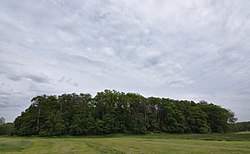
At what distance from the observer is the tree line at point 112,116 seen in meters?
94.7

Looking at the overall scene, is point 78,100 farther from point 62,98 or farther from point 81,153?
point 81,153

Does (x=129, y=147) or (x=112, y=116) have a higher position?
(x=112, y=116)

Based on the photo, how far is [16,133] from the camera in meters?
104

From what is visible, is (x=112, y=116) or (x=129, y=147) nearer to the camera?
(x=129, y=147)

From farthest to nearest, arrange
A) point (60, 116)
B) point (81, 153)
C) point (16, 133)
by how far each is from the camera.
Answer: point (16, 133) < point (60, 116) < point (81, 153)

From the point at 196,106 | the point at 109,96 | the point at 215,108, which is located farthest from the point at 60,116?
the point at 215,108

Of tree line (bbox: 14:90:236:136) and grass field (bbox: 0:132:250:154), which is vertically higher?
tree line (bbox: 14:90:236:136)

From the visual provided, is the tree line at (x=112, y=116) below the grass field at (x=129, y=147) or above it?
above

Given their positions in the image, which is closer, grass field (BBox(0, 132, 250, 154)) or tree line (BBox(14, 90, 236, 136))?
grass field (BBox(0, 132, 250, 154))

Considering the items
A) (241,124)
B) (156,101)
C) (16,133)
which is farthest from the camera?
(241,124)

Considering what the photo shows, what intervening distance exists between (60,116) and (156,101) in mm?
44908

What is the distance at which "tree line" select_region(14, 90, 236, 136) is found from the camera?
94688 mm

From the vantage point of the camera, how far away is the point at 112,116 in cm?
9838

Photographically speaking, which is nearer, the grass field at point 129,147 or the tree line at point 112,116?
the grass field at point 129,147
